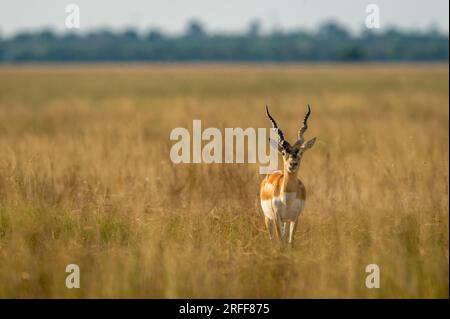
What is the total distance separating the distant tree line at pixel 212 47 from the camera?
12281 centimetres

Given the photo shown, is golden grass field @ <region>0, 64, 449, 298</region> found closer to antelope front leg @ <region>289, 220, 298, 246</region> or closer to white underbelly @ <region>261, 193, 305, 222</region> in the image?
antelope front leg @ <region>289, 220, 298, 246</region>

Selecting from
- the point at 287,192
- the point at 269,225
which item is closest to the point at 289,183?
the point at 287,192

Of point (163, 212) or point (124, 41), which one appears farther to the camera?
point (124, 41)

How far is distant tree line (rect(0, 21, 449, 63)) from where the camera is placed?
122812 millimetres

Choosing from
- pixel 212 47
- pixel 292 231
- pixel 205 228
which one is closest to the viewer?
pixel 292 231

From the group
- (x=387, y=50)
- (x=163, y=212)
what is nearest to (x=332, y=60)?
(x=387, y=50)

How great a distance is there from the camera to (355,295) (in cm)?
770

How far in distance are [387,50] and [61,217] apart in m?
125

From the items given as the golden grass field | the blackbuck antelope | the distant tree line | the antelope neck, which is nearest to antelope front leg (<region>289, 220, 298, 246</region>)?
the blackbuck antelope

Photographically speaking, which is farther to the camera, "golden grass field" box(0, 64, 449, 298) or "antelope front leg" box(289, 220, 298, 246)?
"antelope front leg" box(289, 220, 298, 246)

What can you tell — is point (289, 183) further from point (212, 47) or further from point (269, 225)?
point (212, 47)

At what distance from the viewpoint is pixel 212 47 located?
448ft

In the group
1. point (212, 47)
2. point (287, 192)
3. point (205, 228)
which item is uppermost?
point (212, 47)
